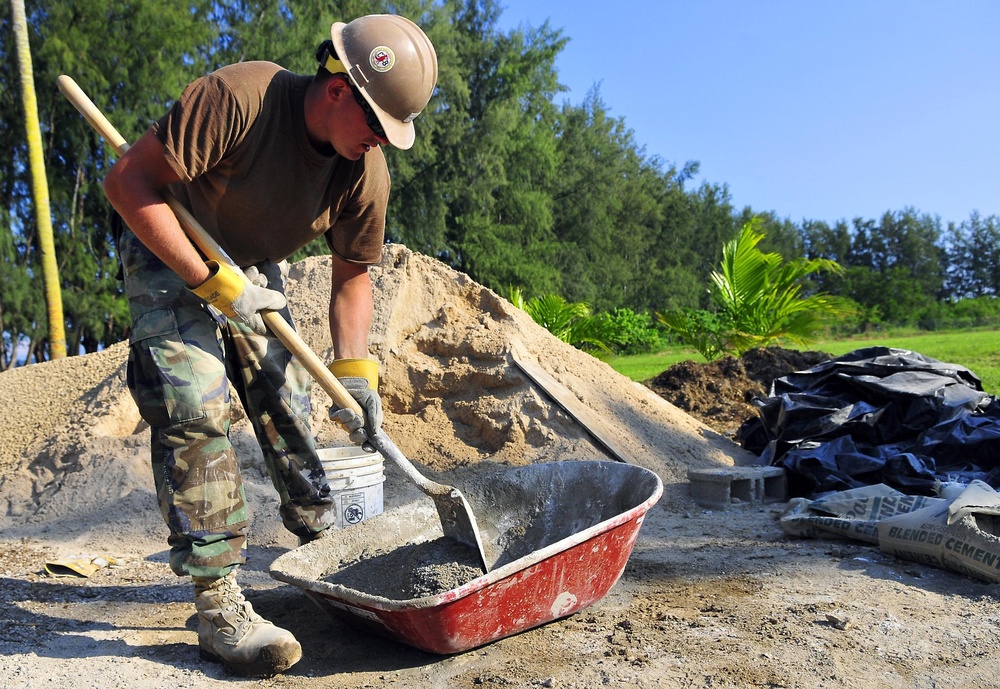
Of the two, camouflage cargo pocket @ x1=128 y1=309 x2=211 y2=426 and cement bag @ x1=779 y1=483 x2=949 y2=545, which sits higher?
camouflage cargo pocket @ x1=128 y1=309 x2=211 y2=426

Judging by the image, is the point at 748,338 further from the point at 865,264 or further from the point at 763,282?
the point at 865,264

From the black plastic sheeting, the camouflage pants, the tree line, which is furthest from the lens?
the tree line

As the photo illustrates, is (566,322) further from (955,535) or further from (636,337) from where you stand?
(636,337)

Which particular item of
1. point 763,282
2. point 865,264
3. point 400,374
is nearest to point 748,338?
point 763,282

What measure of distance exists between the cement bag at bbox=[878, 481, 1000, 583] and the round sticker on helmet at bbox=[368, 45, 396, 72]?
251 cm

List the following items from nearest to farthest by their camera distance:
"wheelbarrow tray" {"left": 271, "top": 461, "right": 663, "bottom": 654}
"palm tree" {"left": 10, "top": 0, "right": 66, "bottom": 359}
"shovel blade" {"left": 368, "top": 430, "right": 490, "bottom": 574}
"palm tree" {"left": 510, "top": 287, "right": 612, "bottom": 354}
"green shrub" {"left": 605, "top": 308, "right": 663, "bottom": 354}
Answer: "wheelbarrow tray" {"left": 271, "top": 461, "right": 663, "bottom": 654}, "shovel blade" {"left": 368, "top": 430, "right": 490, "bottom": 574}, "palm tree" {"left": 10, "top": 0, "right": 66, "bottom": 359}, "palm tree" {"left": 510, "top": 287, "right": 612, "bottom": 354}, "green shrub" {"left": 605, "top": 308, "right": 663, "bottom": 354}

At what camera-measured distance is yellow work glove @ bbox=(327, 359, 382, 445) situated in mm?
2461

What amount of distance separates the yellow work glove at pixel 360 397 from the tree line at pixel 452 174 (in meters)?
8.92

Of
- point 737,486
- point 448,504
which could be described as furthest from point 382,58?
point 737,486

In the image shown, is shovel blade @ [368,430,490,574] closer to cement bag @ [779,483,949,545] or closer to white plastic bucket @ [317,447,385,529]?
white plastic bucket @ [317,447,385,529]

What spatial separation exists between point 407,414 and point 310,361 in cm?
A: 258

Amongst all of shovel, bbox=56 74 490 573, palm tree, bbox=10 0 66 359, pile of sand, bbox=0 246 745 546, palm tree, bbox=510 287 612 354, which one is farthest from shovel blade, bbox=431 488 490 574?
palm tree, bbox=10 0 66 359

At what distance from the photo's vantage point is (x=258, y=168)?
2.22m

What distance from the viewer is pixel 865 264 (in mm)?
54938
